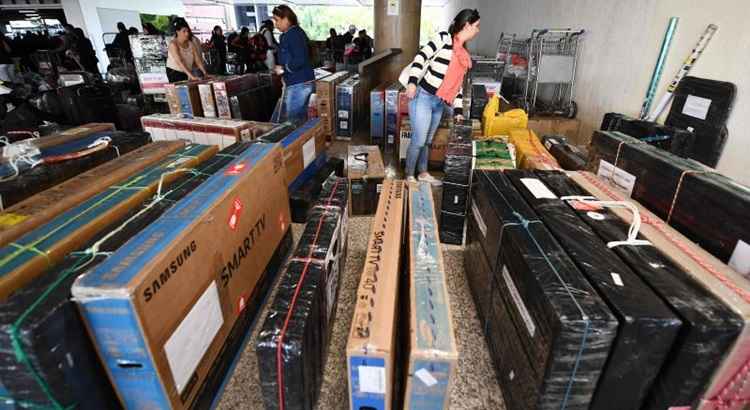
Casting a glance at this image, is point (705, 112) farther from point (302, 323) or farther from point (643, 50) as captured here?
point (302, 323)

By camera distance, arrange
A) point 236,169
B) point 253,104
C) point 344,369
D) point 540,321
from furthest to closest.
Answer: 1. point 253,104
2. point 236,169
3. point 344,369
4. point 540,321

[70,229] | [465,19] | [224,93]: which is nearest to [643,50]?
A: [465,19]

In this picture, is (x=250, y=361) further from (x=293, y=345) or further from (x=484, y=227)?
(x=484, y=227)

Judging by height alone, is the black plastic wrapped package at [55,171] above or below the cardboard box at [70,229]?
above

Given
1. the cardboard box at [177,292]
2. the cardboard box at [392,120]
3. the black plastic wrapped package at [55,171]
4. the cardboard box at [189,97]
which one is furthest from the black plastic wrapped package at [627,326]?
the cardboard box at [189,97]

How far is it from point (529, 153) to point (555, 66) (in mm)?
1799

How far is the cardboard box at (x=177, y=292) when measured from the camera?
87 centimetres

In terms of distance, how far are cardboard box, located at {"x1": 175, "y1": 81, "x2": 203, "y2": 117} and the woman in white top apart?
569 millimetres

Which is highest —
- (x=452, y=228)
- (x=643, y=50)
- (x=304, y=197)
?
(x=643, y=50)

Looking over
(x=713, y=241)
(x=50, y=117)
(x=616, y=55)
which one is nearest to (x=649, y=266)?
(x=713, y=241)

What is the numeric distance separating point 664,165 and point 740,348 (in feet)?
2.76

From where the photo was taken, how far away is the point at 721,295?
3.13ft

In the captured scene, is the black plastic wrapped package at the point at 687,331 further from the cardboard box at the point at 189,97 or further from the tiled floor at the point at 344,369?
the cardboard box at the point at 189,97

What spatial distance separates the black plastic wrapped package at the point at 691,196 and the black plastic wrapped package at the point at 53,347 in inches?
77.5
